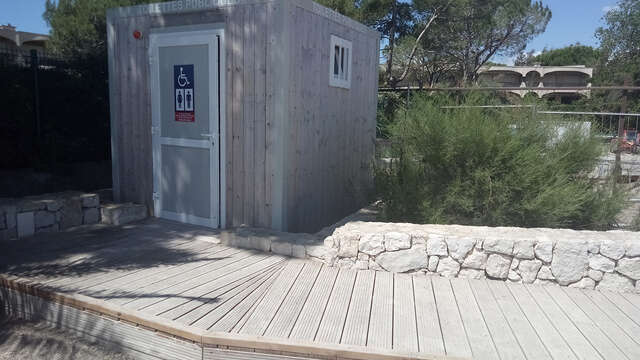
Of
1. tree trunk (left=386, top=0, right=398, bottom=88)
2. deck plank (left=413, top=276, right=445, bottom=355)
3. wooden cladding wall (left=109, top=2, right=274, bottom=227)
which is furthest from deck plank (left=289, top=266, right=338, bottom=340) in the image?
tree trunk (left=386, top=0, right=398, bottom=88)

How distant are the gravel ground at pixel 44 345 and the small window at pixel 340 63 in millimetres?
3816

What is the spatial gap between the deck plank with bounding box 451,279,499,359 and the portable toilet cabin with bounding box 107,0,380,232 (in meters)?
1.91

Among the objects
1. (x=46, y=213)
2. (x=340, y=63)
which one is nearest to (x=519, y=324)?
(x=340, y=63)

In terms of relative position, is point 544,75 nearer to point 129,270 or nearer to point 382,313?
point 382,313

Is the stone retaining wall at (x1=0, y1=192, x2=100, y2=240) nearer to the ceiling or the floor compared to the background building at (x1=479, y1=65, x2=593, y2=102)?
nearer to the floor

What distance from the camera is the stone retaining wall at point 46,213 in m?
5.02

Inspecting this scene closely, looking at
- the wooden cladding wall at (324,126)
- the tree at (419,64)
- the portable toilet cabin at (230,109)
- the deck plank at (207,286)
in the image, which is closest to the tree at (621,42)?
the tree at (419,64)

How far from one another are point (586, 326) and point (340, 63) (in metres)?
4.07

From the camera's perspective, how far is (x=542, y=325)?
3.34 metres

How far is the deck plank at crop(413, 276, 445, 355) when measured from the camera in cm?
299

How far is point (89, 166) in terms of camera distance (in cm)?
714

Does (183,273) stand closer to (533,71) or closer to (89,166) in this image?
(89,166)

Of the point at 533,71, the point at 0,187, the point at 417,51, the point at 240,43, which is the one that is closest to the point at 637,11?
the point at 533,71

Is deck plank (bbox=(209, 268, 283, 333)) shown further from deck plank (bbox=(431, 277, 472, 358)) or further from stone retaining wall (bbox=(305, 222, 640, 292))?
deck plank (bbox=(431, 277, 472, 358))
